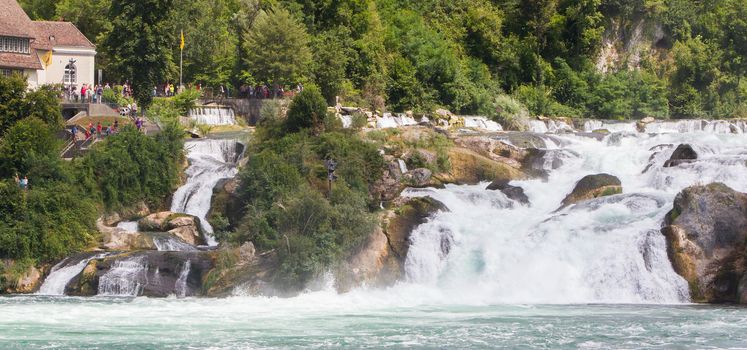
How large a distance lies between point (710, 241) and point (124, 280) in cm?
2130

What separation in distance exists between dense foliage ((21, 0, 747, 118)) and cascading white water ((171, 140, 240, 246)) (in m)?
13.7

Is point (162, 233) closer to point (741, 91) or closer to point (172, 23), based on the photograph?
point (172, 23)

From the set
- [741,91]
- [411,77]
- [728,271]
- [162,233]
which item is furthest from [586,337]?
[741,91]

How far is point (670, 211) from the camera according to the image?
161 feet

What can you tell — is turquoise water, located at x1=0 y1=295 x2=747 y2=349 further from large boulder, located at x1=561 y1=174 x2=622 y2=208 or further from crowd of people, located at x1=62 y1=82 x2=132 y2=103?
crowd of people, located at x1=62 y1=82 x2=132 y2=103

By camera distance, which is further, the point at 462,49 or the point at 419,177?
the point at 462,49

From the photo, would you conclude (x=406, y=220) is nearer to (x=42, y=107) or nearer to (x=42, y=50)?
(x=42, y=107)

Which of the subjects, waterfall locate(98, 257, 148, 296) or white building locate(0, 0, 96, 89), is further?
white building locate(0, 0, 96, 89)

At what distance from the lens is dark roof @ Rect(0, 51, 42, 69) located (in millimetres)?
70688

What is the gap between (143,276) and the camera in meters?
48.0

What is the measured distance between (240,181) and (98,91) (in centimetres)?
1828

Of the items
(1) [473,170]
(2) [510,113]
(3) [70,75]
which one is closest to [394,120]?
(2) [510,113]

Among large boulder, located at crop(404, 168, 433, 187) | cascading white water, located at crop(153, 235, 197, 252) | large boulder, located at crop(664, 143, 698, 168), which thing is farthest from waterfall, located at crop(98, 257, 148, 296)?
large boulder, located at crop(664, 143, 698, 168)

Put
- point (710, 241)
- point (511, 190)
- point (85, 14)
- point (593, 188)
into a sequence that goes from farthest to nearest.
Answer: point (85, 14), point (511, 190), point (593, 188), point (710, 241)
